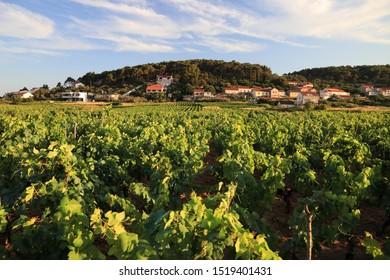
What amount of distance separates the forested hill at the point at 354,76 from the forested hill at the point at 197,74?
22.1 metres

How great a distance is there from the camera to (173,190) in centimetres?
607

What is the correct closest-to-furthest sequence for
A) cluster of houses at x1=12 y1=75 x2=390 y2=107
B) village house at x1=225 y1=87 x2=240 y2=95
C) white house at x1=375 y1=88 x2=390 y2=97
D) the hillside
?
1. cluster of houses at x1=12 y1=75 x2=390 y2=107
2. village house at x1=225 y1=87 x2=240 y2=95
3. white house at x1=375 y1=88 x2=390 y2=97
4. the hillside

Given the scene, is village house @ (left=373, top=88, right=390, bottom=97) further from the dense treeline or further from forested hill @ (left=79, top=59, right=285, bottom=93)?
forested hill @ (left=79, top=59, right=285, bottom=93)

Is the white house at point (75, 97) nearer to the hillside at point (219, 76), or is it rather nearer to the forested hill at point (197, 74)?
the hillside at point (219, 76)

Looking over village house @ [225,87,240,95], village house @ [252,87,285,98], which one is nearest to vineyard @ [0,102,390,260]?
village house @ [252,87,285,98]

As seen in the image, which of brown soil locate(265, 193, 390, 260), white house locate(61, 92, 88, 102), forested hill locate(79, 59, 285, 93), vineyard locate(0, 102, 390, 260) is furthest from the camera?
forested hill locate(79, 59, 285, 93)

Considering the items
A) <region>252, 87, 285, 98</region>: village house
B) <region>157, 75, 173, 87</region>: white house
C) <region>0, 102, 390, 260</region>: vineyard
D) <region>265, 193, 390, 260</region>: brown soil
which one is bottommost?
<region>265, 193, 390, 260</region>: brown soil

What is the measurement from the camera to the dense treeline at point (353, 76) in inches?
4451

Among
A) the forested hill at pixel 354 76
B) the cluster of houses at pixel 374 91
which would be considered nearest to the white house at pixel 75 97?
the forested hill at pixel 354 76

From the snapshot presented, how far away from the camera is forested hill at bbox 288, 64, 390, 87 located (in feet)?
375

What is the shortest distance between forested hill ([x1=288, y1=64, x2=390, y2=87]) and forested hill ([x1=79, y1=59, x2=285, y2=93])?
2210 centimetres

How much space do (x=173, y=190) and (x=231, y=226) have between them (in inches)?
134

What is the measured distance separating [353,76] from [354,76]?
36 centimetres
